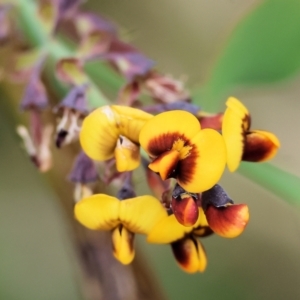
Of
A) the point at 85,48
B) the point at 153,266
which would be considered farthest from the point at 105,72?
the point at 153,266

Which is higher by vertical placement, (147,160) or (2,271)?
(147,160)

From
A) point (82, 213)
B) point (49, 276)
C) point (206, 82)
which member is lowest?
point (49, 276)

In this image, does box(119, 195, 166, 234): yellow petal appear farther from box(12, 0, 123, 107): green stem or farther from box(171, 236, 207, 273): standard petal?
box(12, 0, 123, 107): green stem

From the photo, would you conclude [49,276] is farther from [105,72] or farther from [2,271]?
[105,72]

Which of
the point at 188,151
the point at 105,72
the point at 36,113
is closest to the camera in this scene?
the point at 188,151

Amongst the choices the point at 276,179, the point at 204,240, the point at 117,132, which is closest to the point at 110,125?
the point at 117,132

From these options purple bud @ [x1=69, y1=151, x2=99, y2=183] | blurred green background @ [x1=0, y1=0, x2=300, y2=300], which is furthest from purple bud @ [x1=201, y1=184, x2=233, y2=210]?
blurred green background @ [x1=0, y1=0, x2=300, y2=300]
